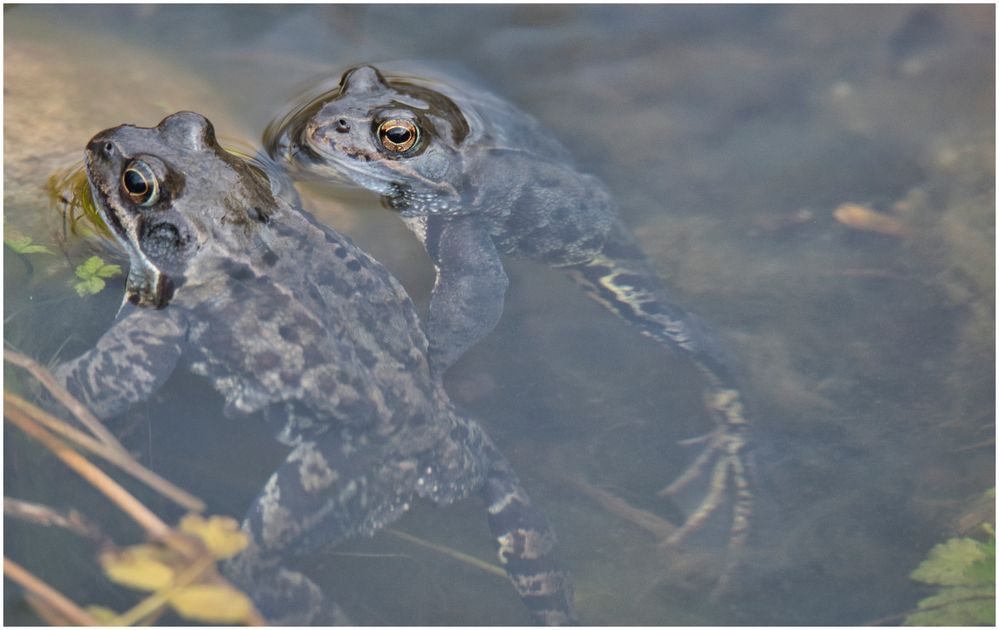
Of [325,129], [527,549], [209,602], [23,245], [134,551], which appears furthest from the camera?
[325,129]

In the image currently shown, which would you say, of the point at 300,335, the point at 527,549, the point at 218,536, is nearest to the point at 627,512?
the point at 527,549

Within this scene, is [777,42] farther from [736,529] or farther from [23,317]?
[23,317]

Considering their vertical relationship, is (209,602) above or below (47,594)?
above

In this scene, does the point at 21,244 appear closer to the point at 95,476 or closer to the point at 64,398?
the point at 64,398

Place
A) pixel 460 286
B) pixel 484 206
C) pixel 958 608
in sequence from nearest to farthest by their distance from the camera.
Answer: pixel 958 608 → pixel 460 286 → pixel 484 206

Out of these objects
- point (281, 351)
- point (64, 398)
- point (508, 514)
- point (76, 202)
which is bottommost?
point (508, 514)

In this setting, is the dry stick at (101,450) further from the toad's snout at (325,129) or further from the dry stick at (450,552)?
the toad's snout at (325,129)

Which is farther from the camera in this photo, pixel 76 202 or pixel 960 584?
pixel 76 202
